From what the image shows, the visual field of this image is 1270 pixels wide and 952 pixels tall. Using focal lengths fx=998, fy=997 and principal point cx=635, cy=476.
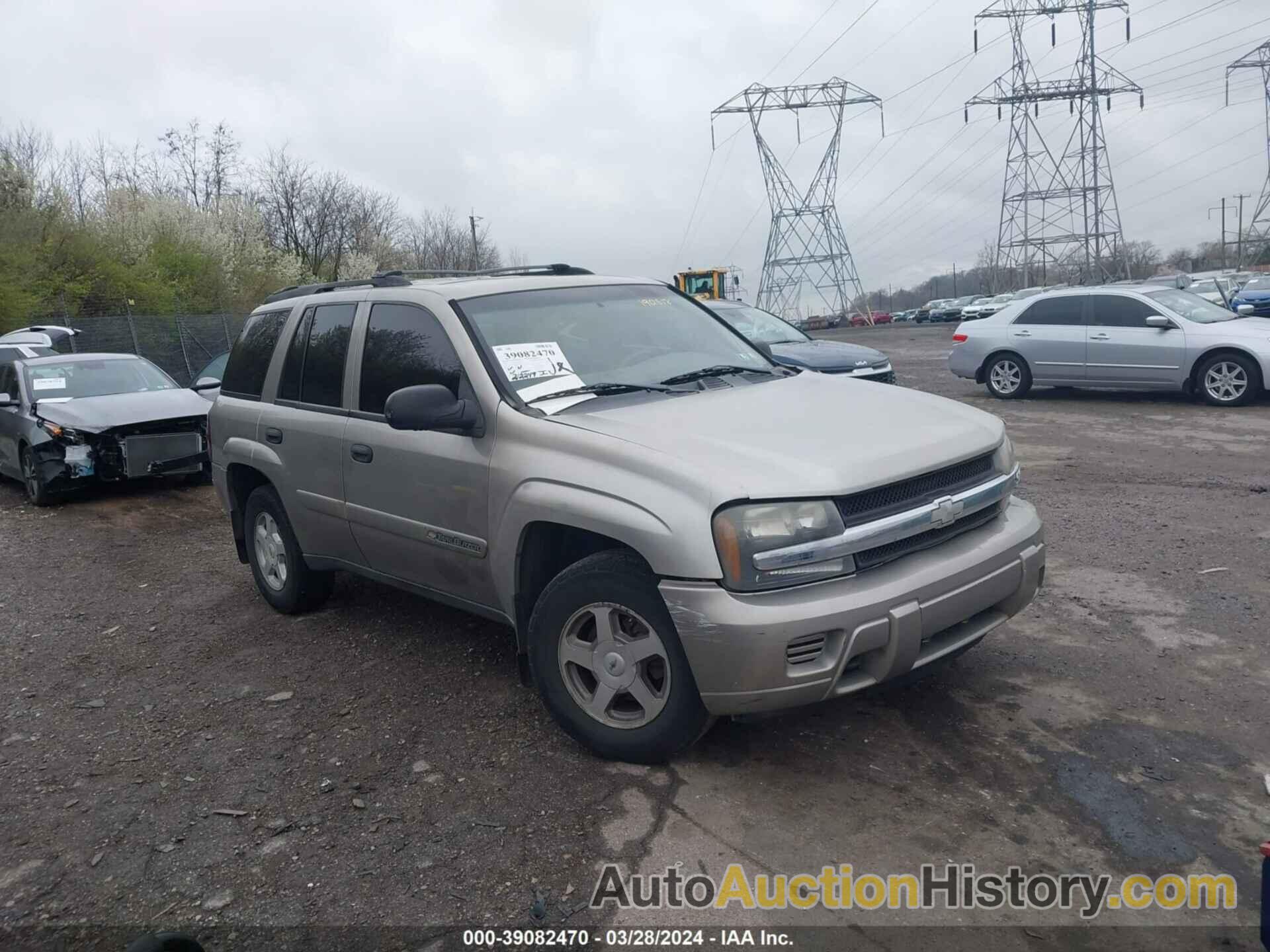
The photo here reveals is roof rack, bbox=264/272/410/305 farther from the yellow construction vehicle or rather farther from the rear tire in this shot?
the yellow construction vehicle

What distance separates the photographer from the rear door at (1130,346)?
12602mm

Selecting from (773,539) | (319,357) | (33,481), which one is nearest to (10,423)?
(33,481)

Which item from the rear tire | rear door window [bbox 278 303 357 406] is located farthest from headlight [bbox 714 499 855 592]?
the rear tire

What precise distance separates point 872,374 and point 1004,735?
8931 millimetres

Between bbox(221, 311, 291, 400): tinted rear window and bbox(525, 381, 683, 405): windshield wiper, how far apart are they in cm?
222

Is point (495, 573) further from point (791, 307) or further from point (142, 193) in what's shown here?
point (791, 307)

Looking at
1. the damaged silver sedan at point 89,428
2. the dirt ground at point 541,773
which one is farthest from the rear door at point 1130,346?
the damaged silver sedan at point 89,428

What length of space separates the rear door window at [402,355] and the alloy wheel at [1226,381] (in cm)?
1124

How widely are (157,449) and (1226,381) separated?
12326mm

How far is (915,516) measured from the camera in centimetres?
355

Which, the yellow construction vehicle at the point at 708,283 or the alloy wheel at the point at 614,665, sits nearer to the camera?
the alloy wheel at the point at 614,665

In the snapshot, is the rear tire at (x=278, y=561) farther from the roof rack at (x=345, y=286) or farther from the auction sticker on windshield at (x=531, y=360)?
the auction sticker on windshield at (x=531, y=360)

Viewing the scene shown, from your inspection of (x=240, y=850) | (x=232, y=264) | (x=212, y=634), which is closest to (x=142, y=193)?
(x=232, y=264)

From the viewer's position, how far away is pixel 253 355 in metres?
5.86
